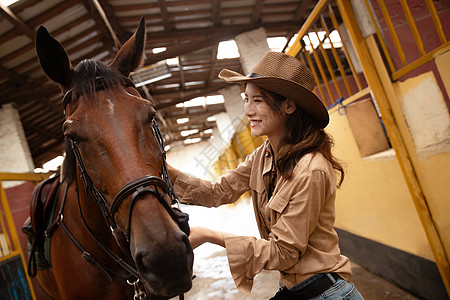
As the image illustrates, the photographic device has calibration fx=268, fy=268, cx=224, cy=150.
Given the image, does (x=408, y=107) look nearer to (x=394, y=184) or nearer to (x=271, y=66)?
(x=394, y=184)

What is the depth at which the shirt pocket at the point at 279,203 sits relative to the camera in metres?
1.06

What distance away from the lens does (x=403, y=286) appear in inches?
95.1

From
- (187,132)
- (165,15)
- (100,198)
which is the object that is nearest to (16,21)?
(165,15)

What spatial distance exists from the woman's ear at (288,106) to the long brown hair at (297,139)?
0.02 m

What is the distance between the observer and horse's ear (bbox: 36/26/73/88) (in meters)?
1.36

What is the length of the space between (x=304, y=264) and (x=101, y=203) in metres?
0.88

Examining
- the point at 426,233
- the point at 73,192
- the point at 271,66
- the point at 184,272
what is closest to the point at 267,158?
the point at 271,66

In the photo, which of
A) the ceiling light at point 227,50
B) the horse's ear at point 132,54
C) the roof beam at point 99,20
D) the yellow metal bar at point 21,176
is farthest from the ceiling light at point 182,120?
the horse's ear at point 132,54

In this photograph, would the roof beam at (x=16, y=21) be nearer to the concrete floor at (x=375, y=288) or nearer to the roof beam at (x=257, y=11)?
the roof beam at (x=257, y=11)

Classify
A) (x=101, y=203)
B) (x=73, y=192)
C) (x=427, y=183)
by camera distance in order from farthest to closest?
(x=427, y=183)
(x=73, y=192)
(x=101, y=203)

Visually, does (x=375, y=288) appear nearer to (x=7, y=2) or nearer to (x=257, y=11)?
(x=257, y=11)

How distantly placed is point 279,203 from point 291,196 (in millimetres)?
58

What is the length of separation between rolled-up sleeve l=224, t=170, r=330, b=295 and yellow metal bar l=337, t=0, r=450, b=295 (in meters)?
1.39

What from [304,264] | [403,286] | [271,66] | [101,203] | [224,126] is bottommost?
[403,286]
